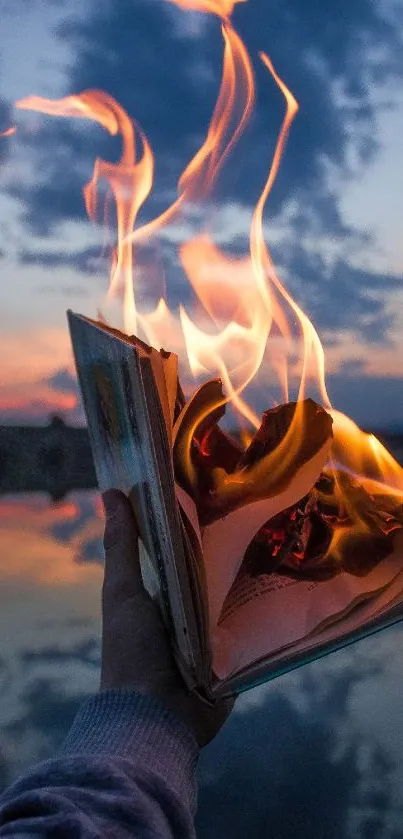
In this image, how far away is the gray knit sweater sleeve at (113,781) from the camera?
22.4 inches

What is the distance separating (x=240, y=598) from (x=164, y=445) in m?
0.22

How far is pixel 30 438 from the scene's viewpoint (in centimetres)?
1020

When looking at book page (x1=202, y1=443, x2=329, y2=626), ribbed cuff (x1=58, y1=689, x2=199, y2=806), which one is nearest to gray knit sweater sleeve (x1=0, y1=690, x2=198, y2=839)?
ribbed cuff (x1=58, y1=689, x2=199, y2=806)

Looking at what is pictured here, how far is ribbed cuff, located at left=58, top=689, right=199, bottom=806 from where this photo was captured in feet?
2.31

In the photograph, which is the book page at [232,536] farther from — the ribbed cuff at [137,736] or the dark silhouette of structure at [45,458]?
the dark silhouette of structure at [45,458]

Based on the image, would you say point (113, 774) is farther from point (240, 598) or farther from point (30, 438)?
point (30, 438)

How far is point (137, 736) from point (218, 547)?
195mm

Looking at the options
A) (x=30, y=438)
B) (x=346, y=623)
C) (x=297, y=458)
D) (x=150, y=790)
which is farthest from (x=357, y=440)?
(x=30, y=438)

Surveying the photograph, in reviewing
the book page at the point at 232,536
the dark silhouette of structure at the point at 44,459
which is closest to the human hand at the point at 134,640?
the book page at the point at 232,536

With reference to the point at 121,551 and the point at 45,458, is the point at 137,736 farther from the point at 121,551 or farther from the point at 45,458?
the point at 45,458

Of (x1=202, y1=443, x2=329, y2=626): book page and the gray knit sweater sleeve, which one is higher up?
(x1=202, y1=443, x2=329, y2=626): book page

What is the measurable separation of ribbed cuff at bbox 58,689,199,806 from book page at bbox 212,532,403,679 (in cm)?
9

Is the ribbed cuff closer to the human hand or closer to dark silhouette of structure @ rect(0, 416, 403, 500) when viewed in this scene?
the human hand

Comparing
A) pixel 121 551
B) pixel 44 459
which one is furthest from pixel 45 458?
pixel 121 551
